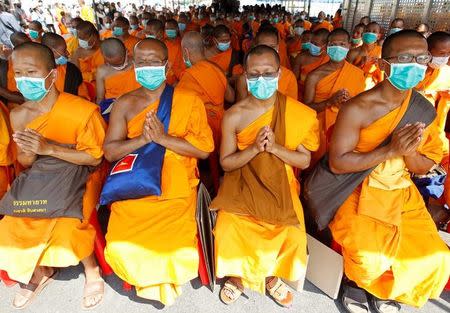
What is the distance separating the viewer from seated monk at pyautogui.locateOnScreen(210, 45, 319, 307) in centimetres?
233

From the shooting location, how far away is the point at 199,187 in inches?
107

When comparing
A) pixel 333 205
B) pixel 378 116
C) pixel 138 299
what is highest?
pixel 378 116

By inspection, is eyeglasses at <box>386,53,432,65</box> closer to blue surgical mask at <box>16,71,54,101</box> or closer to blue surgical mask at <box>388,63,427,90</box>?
blue surgical mask at <box>388,63,427,90</box>

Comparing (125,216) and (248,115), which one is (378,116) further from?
(125,216)

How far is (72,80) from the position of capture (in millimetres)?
3910

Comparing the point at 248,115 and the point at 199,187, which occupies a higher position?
the point at 248,115

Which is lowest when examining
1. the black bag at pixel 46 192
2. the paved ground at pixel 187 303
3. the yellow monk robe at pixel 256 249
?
the paved ground at pixel 187 303

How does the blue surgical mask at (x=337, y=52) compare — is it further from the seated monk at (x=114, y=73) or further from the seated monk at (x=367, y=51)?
the seated monk at (x=114, y=73)

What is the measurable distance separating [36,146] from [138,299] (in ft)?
4.49

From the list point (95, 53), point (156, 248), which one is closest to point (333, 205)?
point (156, 248)

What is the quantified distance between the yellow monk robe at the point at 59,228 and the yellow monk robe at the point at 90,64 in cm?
310

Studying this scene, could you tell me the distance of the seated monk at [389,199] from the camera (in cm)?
216

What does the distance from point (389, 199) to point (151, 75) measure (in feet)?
6.51

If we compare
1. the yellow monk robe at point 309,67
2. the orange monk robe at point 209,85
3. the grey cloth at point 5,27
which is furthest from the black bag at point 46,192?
the grey cloth at point 5,27
